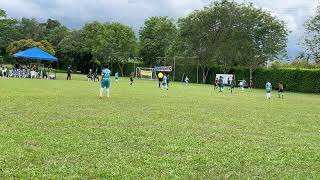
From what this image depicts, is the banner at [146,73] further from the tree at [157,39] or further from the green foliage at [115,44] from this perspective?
the green foliage at [115,44]

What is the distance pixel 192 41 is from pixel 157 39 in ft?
63.1

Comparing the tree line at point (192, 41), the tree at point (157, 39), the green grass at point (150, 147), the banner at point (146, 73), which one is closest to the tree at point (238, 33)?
the tree line at point (192, 41)

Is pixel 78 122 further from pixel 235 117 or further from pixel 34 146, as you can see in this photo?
pixel 235 117

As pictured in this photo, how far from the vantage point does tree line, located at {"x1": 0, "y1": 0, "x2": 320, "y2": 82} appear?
64.6 metres

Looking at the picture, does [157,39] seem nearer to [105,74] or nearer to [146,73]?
[146,73]

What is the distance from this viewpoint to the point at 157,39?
3423 inches

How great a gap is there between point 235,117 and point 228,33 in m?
49.1

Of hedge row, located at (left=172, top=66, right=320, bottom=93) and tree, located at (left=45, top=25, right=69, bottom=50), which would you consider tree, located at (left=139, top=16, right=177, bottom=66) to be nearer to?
hedge row, located at (left=172, top=66, right=320, bottom=93)

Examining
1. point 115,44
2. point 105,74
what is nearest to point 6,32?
point 115,44

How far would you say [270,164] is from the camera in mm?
8742

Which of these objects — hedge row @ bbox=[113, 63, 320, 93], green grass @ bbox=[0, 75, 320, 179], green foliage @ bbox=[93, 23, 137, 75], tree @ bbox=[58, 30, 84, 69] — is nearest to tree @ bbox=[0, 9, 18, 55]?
tree @ bbox=[58, 30, 84, 69]

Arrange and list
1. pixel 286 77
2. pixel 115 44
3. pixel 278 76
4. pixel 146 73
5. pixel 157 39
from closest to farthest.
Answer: pixel 286 77, pixel 278 76, pixel 146 73, pixel 115 44, pixel 157 39

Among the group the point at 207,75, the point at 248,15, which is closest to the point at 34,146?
the point at 248,15

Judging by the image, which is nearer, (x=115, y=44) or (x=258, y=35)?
(x=258, y=35)
